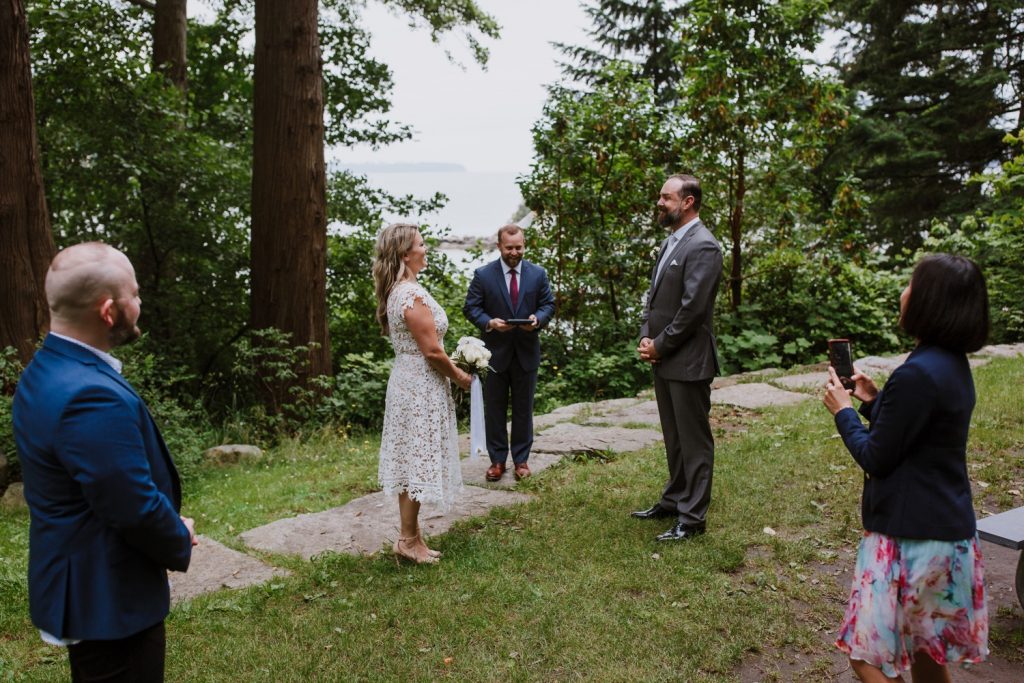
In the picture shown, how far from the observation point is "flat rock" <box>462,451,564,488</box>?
6.07 metres

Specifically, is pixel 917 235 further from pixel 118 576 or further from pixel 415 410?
pixel 118 576

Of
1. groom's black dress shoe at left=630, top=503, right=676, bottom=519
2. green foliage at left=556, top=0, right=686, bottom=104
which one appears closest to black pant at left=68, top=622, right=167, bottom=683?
groom's black dress shoe at left=630, top=503, right=676, bottom=519

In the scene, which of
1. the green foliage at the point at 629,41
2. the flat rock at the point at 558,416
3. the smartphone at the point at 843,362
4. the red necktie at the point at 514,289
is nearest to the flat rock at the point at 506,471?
the flat rock at the point at 558,416

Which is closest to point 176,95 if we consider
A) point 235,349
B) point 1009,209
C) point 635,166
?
point 235,349

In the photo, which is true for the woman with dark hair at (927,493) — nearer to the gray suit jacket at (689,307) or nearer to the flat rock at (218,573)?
the gray suit jacket at (689,307)

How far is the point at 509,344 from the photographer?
242 inches

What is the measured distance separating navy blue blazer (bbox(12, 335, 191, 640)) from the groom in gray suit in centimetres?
324

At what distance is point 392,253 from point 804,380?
6557mm

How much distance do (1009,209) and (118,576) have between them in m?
12.2

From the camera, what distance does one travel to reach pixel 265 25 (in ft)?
29.3

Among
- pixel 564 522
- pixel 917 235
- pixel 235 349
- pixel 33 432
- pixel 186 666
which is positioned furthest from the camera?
pixel 917 235

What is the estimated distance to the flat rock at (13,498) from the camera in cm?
620

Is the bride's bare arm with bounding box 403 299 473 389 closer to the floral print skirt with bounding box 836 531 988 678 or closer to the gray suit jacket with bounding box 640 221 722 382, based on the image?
the gray suit jacket with bounding box 640 221 722 382

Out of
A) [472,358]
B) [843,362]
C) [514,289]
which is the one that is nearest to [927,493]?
[843,362]
